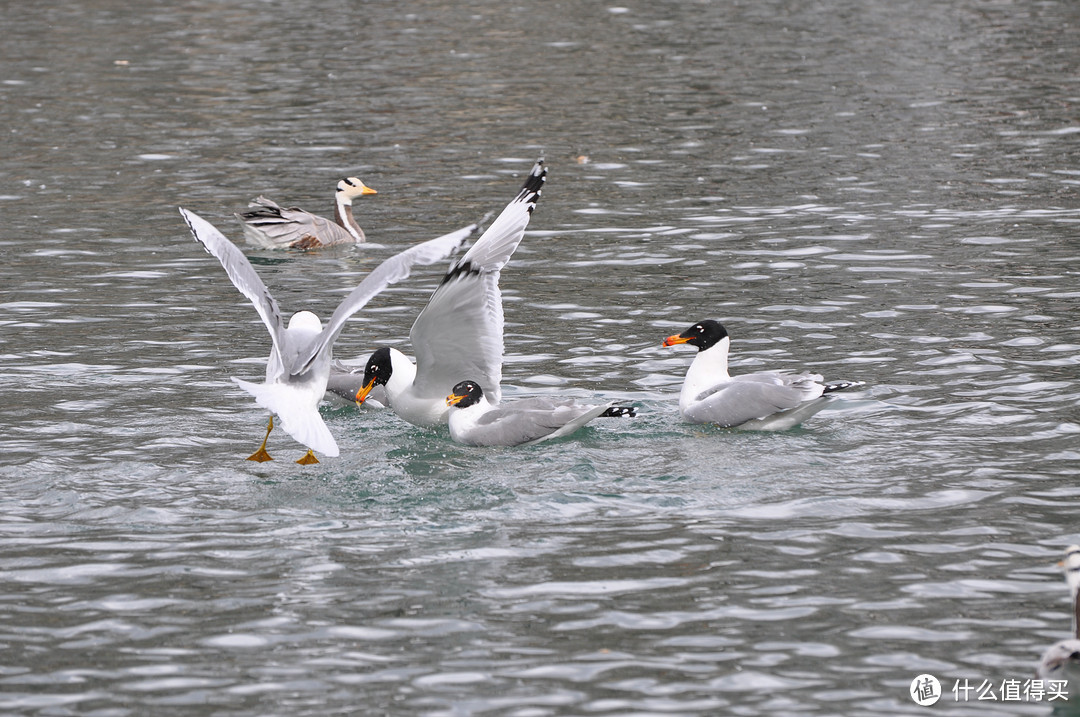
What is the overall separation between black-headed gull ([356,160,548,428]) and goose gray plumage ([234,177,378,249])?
594 cm

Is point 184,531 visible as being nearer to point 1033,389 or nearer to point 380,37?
point 1033,389

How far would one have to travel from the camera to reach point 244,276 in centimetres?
1123

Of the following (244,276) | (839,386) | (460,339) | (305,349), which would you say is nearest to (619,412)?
(460,339)

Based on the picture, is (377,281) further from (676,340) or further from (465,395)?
(676,340)

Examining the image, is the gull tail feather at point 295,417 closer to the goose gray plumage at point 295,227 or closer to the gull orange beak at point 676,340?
the gull orange beak at point 676,340

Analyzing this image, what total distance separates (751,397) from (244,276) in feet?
12.8

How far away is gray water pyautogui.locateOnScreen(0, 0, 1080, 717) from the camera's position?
Answer: 7.25 metres

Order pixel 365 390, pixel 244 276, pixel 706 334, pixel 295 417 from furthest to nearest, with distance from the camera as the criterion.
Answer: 1. pixel 365 390
2. pixel 706 334
3. pixel 244 276
4. pixel 295 417

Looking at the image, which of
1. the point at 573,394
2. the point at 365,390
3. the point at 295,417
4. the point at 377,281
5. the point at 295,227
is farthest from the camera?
the point at 295,227

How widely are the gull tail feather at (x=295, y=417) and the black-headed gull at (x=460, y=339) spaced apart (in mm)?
1326

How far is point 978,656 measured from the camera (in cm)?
711

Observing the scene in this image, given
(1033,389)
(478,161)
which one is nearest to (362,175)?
(478,161)

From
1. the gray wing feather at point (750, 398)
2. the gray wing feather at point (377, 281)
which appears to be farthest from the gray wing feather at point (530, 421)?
the gray wing feather at point (377, 281)

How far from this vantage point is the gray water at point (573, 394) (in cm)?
725
